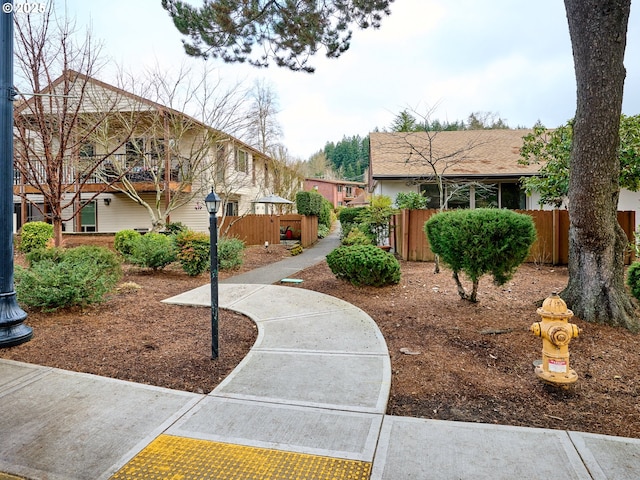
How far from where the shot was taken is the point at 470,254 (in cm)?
512

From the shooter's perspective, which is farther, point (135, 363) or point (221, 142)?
point (221, 142)

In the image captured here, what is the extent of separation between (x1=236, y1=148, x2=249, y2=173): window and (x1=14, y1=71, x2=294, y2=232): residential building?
108 millimetres

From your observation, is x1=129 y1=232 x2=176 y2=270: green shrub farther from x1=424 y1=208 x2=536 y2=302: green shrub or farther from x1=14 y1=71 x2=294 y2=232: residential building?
x1=424 y1=208 x2=536 y2=302: green shrub

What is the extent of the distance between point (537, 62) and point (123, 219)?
17560 millimetres

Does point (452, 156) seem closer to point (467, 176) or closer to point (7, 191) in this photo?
point (467, 176)

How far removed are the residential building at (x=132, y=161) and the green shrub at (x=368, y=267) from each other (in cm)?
663

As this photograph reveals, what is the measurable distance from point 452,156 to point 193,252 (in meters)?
9.30

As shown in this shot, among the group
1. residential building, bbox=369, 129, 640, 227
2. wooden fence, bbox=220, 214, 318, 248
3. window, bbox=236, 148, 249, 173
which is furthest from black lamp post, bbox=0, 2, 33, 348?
wooden fence, bbox=220, 214, 318, 248

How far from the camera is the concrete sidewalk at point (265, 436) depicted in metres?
2.18

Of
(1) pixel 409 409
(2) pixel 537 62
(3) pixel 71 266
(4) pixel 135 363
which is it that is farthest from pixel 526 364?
(2) pixel 537 62

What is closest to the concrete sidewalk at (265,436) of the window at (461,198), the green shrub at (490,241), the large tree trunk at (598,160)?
the green shrub at (490,241)

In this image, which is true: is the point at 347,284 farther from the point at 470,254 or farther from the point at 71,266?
the point at 71,266

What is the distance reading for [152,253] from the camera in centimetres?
877

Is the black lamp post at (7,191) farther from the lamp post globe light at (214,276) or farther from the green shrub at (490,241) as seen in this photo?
the green shrub at (490,241)
